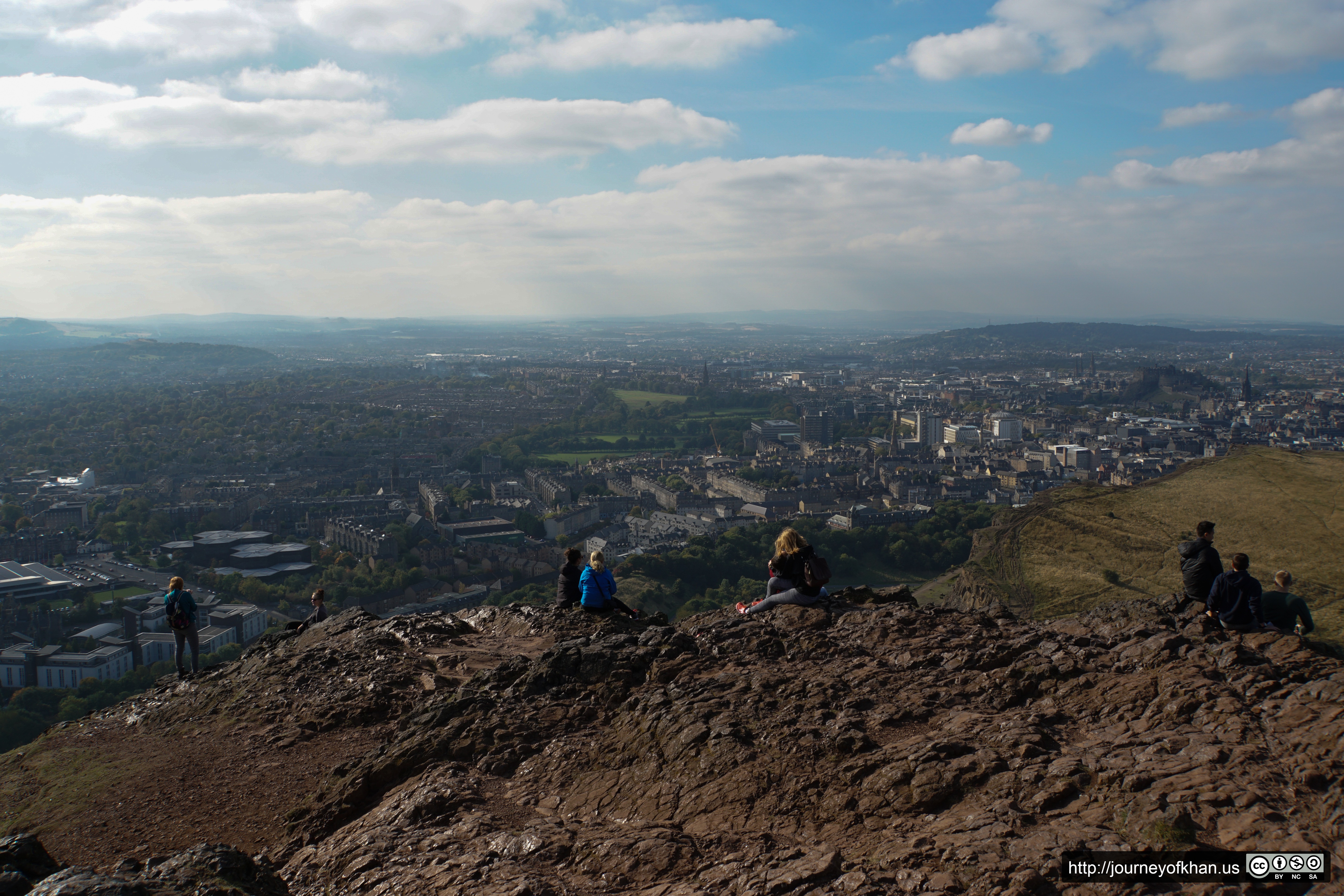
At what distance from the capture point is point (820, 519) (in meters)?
55.6

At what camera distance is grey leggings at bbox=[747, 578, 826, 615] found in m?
9.81

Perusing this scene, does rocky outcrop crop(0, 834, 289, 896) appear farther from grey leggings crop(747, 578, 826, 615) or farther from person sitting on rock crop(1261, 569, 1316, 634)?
person sitting on rock crop(1261, 569, 1316, 634)

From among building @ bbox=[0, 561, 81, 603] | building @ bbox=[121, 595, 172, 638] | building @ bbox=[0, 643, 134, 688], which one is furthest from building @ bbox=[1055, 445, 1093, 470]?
building @ bbox=[0, 561, 81, 603]

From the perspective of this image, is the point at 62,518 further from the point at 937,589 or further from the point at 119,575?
the point at 937,589

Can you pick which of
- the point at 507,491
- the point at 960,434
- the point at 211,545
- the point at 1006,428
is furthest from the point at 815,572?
the point at 1006,428

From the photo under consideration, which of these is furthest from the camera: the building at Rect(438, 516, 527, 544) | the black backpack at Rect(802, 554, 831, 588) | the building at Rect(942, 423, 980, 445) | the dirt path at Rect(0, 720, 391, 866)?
the building at Rect(942, 423, 980, 445)

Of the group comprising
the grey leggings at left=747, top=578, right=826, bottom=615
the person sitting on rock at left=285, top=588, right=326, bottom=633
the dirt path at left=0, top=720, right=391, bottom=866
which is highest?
the grey leggings at left=747, top=578, right=826, bottom=615

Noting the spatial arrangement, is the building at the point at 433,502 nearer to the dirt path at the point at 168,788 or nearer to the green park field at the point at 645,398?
the dirt path at the point at 168,788

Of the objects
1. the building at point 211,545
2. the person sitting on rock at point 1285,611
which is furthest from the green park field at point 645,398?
the person sitting on rock at point 1285,611

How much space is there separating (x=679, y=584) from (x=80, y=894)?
33064 mm

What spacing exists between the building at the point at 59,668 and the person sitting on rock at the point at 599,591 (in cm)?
2217

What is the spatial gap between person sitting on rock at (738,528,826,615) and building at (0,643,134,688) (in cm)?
2461

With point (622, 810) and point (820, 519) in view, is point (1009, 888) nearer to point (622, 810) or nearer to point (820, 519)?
point (622, 810)

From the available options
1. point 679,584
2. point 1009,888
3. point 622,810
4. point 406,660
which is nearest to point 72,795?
point 406,660
